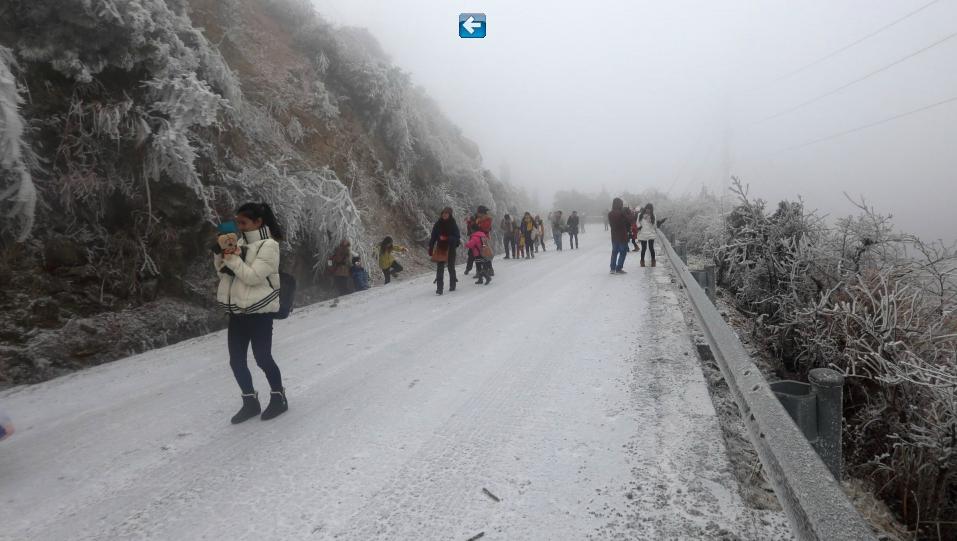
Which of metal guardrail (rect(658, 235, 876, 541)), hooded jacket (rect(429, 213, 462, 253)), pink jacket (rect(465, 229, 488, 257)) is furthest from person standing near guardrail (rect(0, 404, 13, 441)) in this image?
pink jacket (rect(465, 229, 488, 257))

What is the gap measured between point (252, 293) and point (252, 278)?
0.56 ft

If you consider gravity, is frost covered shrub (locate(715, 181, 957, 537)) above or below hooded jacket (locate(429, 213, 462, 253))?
below

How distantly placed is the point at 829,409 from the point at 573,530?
137 centimetres

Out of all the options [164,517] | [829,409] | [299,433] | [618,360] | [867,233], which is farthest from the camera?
[867,233]

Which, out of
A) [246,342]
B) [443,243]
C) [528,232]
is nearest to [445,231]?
[443,243]

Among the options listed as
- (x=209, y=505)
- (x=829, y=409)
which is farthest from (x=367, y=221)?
(x=829, y=409)

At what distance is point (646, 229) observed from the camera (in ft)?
43.0

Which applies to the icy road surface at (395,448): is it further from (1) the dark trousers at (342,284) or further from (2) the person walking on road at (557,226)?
(2) the person walking on road at (557,226)

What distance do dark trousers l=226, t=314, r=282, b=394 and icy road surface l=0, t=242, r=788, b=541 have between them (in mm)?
416

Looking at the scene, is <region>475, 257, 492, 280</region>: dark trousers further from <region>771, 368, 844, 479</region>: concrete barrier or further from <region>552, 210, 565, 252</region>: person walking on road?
<region>552, 210, 565, 252</region>: person walking on road

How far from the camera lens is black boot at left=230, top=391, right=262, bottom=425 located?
4.18m

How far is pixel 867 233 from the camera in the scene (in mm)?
8375

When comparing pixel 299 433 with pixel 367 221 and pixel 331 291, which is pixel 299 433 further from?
pixel 367 221

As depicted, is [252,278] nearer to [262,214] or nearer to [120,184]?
[262,214]
